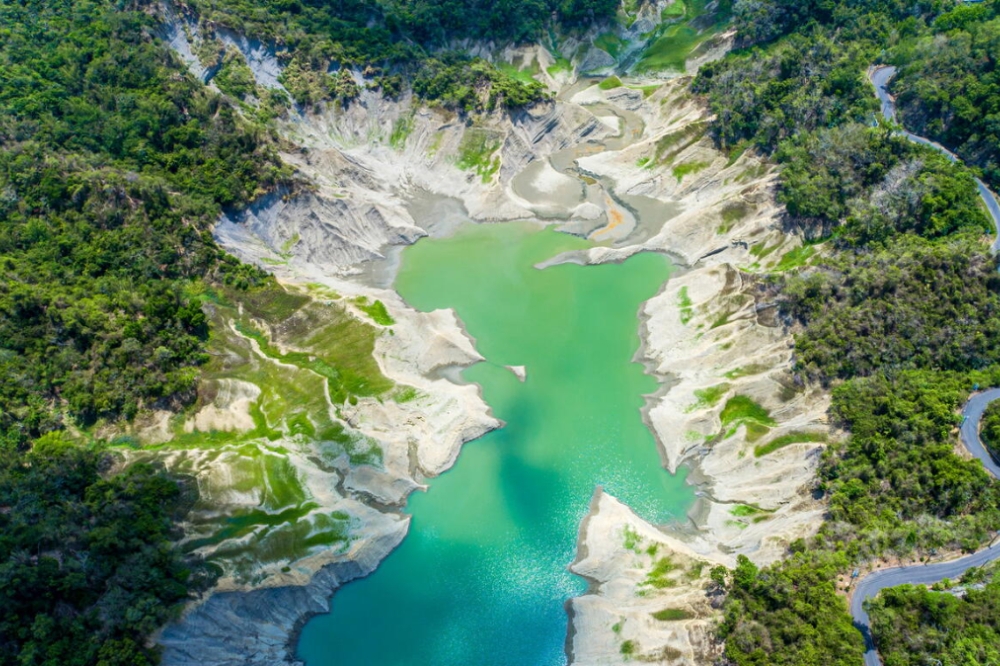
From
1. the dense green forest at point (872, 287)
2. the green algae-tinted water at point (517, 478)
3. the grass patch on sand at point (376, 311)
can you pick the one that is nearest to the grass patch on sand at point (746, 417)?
the dense green forest at point (872, 287)

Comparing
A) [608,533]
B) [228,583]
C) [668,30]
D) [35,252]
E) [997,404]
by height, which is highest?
[668,30]

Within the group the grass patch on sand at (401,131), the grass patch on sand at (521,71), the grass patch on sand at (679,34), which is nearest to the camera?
the grass patch on sand at (401,131)

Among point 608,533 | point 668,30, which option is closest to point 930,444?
point 608,533

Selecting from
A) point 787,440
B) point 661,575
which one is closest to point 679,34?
point 787,440

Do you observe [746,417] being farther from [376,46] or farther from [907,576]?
[376,46]

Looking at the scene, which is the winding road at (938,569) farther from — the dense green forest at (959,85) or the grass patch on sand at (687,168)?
the grass patch on sand at (687,168)

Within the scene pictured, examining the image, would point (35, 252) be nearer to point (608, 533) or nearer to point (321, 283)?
point (321, 283)
